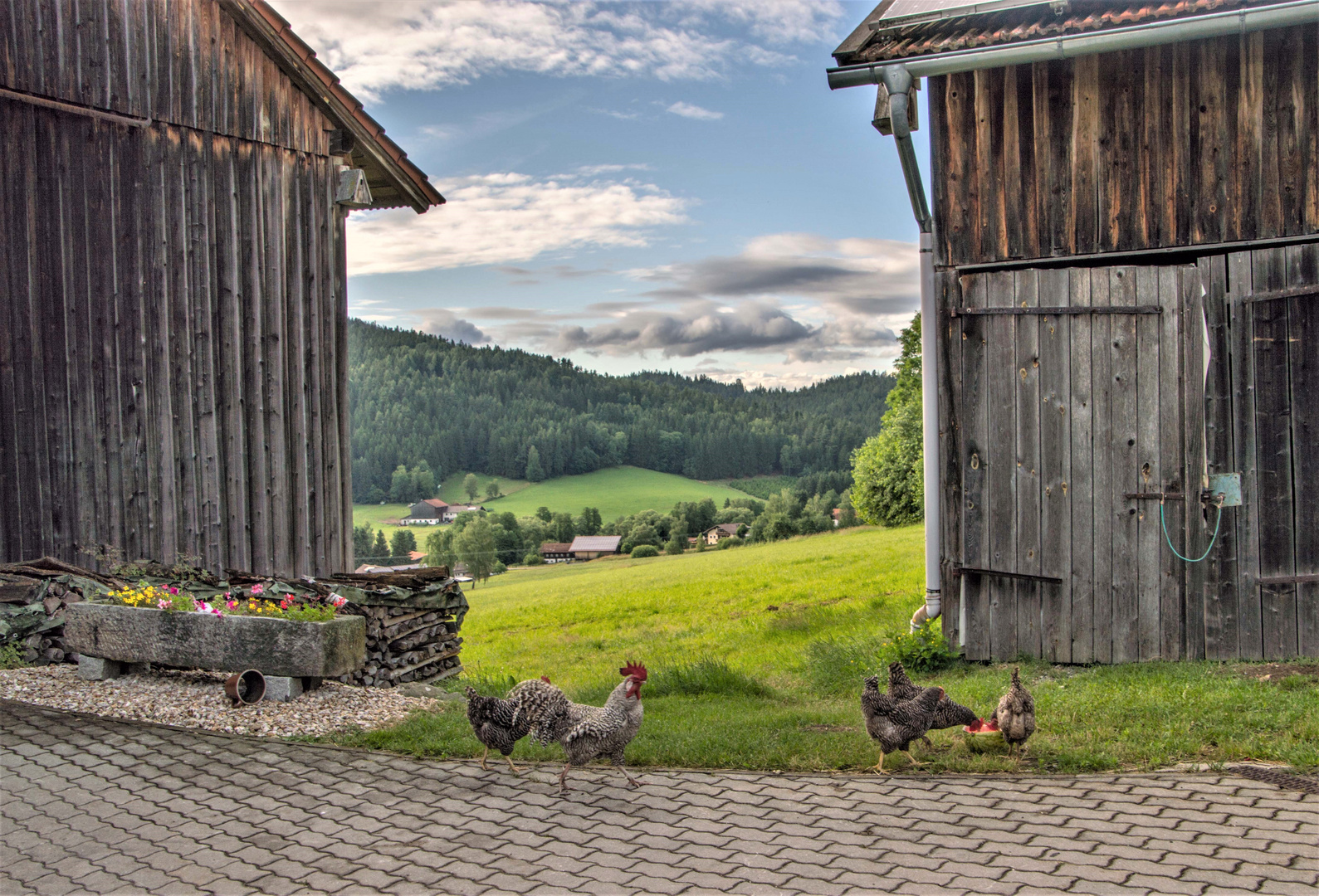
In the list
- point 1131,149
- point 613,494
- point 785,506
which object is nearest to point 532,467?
point 613,494

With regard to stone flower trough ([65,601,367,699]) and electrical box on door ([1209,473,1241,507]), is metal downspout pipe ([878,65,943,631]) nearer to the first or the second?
electrical box on door ([1209,473,1241,507])

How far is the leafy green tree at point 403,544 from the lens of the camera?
6700 cm

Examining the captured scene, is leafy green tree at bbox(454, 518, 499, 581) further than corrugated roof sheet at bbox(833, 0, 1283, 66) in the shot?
Yes

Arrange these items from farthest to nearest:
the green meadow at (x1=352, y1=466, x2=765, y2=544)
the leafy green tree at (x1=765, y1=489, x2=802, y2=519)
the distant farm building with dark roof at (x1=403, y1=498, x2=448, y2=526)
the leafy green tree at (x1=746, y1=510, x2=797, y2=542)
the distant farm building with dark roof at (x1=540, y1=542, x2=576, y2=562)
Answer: the green meadow at (x1=352, y1=466, x2=765, y2=544), the distant farm building with dark roof at (x1=403, y1=498, x2=448, y2=526), the distant farm building with dark roof at (x1=540, y1=542, x2=576, y2=562), the leafy green tree at (x1=765, y1=489, x2=802, y2=519), the leafy green tree at (x1=746, y1=510, x2=797, y2=542)

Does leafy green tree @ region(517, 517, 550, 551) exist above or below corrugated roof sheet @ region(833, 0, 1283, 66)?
below

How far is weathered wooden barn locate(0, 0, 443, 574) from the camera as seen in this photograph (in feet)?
31.1

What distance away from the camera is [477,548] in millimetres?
63531

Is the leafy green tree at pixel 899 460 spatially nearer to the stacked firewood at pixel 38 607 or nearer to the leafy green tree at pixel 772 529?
the leafy green tree at pixel 772 529

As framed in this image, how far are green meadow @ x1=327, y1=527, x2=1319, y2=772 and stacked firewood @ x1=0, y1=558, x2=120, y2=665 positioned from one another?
3.83m

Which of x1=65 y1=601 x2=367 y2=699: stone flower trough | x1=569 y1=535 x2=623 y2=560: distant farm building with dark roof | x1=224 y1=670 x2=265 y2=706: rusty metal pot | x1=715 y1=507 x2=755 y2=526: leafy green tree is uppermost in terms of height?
x1=65 y1=601 x2=367 y2=699: stone flower trough

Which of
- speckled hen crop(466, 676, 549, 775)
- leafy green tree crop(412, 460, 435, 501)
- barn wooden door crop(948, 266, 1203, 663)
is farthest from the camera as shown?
leafy green tree crop(412, 460, 435, 501)

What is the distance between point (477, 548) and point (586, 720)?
5928 cm

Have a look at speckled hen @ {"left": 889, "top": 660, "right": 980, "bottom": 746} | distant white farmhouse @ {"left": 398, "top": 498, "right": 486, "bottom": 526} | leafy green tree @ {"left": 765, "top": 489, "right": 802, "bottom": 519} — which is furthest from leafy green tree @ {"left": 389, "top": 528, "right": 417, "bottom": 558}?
speckled hen @ {"left": 889, "top": 660, "right": 980, "bottom": 746}

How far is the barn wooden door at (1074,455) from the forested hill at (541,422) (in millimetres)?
79654
